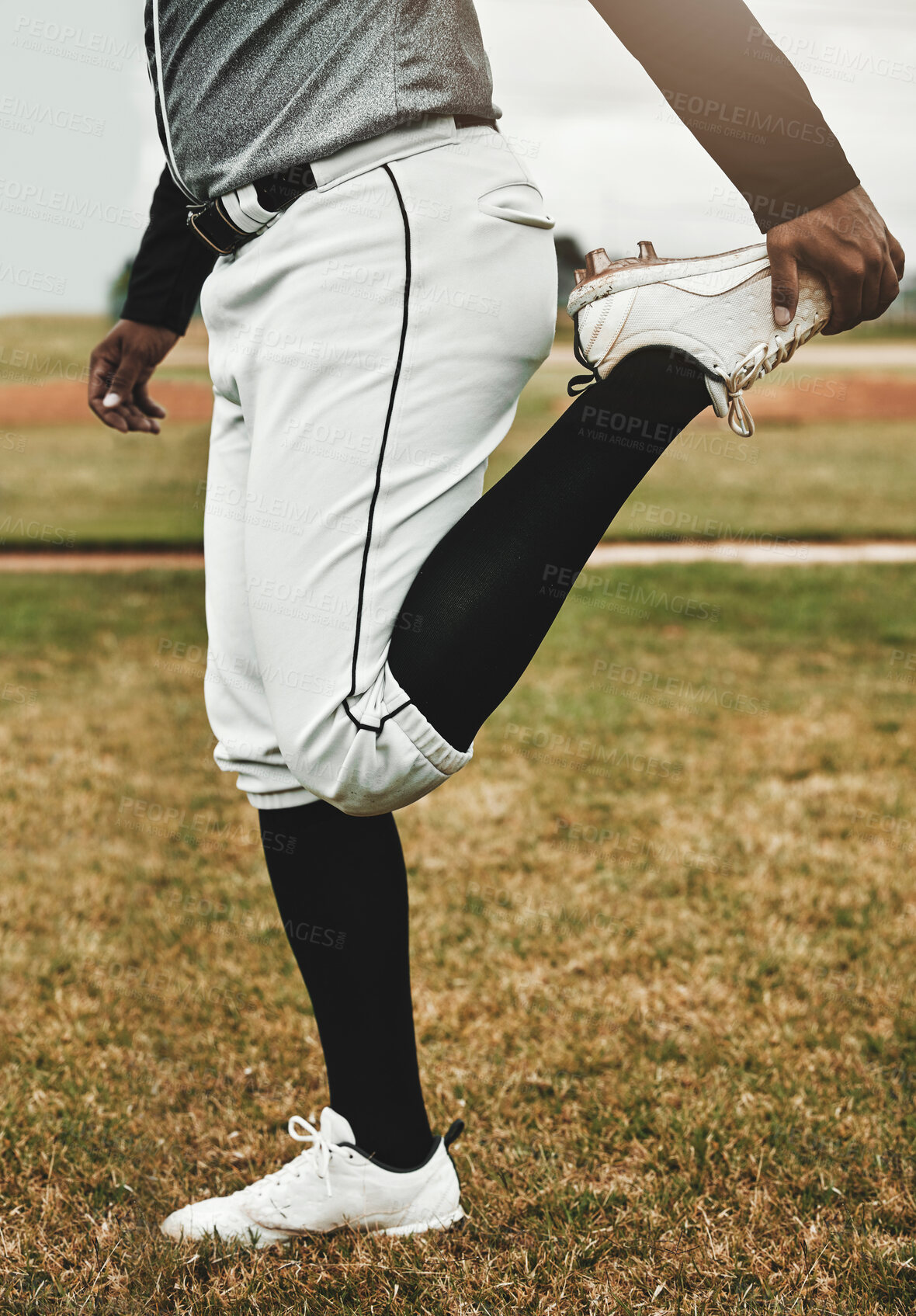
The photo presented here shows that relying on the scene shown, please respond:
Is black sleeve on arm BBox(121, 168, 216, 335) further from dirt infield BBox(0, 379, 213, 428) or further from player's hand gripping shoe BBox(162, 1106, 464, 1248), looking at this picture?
dirt infield BBox(0, 379, 213, 428)

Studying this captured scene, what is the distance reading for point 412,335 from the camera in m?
Result: 1.12

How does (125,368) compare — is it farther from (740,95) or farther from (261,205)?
(740,95)

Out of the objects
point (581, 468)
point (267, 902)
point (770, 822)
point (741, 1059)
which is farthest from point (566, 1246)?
point (770, 822)

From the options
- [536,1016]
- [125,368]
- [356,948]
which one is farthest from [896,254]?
[536,1016]

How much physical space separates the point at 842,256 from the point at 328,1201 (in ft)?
3.92

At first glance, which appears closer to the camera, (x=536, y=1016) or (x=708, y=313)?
(x=708, y=313)

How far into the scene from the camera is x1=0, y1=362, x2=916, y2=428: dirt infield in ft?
48.7

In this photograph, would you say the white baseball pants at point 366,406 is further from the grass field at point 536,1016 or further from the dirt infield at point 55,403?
the dirt infield at point 55,403

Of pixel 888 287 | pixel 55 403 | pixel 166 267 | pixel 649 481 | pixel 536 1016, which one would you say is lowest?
pixel 55 403

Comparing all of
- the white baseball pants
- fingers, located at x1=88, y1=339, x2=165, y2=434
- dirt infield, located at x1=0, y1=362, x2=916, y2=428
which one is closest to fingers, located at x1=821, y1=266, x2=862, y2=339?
the white baseball pants

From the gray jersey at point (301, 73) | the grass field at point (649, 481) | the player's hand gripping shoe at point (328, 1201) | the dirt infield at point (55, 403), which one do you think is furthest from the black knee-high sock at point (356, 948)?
the dirt infield at point (55, 403)

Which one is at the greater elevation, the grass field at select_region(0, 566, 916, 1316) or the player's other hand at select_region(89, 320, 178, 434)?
the player's other hand at select_region(89, 320, 178, 434)

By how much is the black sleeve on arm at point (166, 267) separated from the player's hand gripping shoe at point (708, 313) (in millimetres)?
Result: 674

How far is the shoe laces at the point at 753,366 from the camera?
110 centimetres
